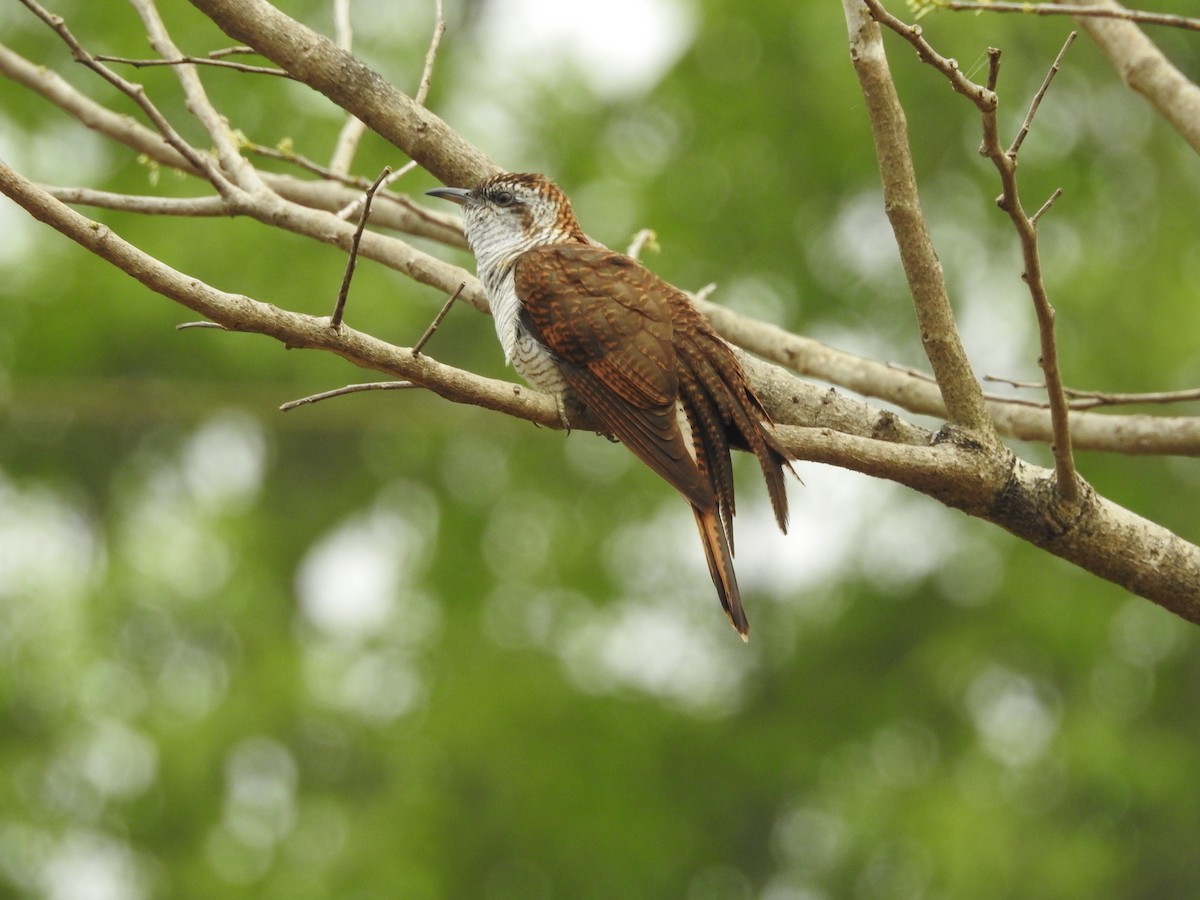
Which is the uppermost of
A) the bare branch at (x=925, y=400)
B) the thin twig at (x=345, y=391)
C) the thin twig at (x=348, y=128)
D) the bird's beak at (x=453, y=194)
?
the thin twig at (x=348, y=128)

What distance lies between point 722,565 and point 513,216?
1655 millimetres

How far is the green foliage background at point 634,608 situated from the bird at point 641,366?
634 cm

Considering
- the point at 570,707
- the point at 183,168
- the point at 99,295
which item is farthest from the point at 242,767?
the point at 183,168

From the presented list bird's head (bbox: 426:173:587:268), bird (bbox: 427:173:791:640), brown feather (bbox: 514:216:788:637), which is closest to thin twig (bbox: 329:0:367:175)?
bird's head (bbox: 426:173:587:268)

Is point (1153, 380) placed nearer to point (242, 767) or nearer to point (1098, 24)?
point (1098, 24)

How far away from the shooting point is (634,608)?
11.9 metres

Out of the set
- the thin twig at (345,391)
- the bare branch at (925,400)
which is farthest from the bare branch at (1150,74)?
the thin twig at (345,391)

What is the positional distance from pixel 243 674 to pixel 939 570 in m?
6.33

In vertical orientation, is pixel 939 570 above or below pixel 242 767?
above

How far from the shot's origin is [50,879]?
40.8ft

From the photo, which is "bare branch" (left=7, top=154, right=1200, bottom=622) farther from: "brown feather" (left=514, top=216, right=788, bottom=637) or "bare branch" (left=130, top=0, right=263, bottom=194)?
"bare branch" (left=130, top=0, right=263, bottom=194)

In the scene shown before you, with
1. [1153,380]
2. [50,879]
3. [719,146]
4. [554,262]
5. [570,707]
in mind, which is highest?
[719,146]

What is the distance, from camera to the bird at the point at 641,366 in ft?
11.4

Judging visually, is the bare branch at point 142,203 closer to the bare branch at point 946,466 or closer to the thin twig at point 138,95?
the thin twig at point 138,95
